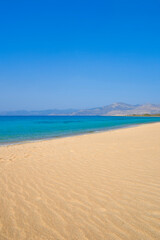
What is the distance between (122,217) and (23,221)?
6.50ft

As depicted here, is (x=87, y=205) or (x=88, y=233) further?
(x=87, y=205)

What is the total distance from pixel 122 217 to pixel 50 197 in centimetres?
186

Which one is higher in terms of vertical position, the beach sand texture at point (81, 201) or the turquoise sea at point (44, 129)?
the turquoise sea at point (44, 129)

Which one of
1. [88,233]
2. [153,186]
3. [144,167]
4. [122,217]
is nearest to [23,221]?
[88,233]

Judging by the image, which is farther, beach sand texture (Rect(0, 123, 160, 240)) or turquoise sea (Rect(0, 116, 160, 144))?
turquoise sea (Rect(0, 116, 160, 144))

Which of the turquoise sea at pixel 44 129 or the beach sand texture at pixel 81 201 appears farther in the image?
the turquoise sea at pixel 44 129

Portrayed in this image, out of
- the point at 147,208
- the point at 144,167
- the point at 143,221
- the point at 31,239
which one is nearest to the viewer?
the point at 31,239

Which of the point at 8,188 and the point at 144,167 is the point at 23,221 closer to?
the point at 8,188

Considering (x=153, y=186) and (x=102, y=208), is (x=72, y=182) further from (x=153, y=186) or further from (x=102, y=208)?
(x=153, y=186)

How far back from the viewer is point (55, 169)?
21.3 ft

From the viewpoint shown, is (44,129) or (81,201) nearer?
(81,201)

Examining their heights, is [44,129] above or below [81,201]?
above

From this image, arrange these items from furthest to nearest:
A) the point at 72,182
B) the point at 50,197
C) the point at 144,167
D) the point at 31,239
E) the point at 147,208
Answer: the point at 144,167
the point at 72,182
the point at 50,197
the point at 147,208
the point at 31,239

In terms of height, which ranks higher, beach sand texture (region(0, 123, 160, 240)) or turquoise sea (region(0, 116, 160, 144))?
turquoise sea (region(0, 116, 160, 144))
